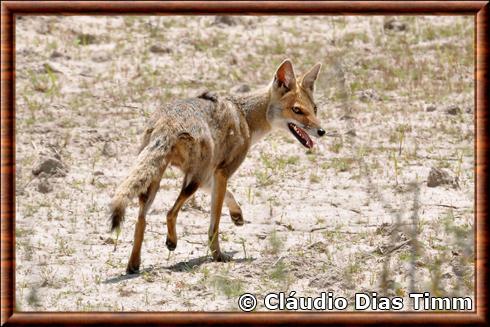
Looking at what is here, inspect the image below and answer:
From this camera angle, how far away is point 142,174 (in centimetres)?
967

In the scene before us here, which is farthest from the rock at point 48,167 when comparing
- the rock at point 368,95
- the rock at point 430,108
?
the rock at point 430,108

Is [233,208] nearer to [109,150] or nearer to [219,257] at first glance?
[219,257]

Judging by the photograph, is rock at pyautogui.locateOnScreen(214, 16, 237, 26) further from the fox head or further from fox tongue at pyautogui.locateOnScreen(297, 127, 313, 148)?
fox tongue at pyautogui.locateOnScreen(297, 127, 313, 148)

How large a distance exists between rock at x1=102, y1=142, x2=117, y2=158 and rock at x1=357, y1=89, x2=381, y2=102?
3.64m

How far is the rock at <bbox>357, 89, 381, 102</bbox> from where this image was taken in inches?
598

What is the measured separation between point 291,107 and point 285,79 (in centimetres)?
30

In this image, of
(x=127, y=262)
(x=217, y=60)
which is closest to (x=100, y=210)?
(x=127, y=262)

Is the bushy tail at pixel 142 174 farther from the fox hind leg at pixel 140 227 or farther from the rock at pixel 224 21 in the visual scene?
the rock at pixel 224 21

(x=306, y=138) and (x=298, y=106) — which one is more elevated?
(x=298, y=106)

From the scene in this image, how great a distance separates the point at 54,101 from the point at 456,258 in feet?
22.2

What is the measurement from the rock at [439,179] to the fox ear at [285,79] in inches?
80.6

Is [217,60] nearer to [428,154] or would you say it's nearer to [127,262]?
[428,154]

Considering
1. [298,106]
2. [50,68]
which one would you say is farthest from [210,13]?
[50,68]

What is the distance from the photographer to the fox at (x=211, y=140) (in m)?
9.82
